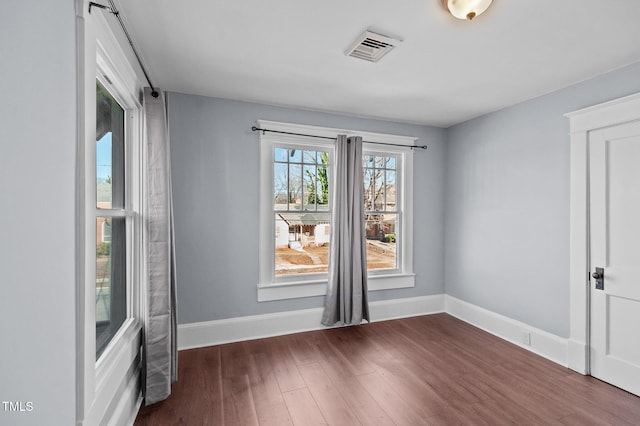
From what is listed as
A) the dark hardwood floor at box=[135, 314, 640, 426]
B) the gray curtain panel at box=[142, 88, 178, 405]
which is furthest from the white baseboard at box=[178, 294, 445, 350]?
the gray curtain panel at box=[142, 88, 178, 405]

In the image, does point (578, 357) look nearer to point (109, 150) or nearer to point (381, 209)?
point (381, 209)

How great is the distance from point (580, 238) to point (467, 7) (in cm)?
234

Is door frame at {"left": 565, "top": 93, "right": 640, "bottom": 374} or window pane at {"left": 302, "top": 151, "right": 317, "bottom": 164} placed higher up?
window pane at {"left": 302, "top": 151, "right": 317, "bottom": 164}

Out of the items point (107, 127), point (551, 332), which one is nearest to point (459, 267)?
point (551, 332)

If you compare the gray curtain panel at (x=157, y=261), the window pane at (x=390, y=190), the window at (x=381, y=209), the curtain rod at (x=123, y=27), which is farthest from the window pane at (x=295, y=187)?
the curtain rod at (x=123, y=27)

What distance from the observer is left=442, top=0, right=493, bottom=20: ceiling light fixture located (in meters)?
1.61

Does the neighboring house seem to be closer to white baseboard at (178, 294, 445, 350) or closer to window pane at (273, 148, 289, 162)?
window pane at (273, 148, 289, 162)

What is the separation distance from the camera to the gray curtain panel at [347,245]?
3582 millimetres

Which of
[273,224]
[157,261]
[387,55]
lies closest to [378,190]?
[273,224]

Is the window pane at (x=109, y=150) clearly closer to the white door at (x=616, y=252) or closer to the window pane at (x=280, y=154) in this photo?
the window pane at (x=280, y=154)

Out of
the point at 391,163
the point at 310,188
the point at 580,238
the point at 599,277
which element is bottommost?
the point at 599,277

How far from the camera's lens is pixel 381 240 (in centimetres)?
411

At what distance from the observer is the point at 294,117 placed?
11.6 feet

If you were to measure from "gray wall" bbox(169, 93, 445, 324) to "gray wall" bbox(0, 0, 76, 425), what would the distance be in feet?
6.34
